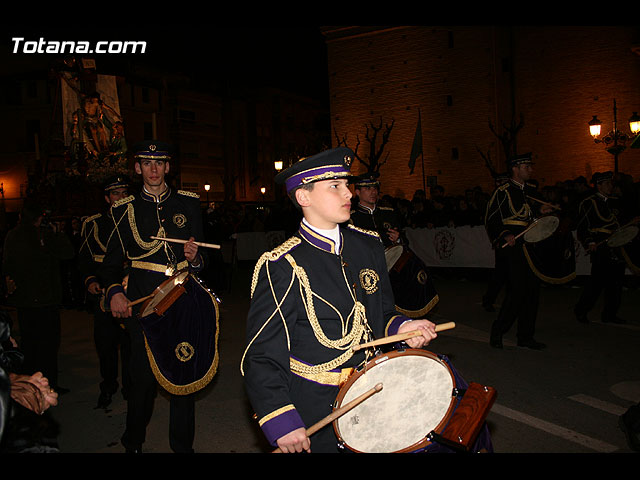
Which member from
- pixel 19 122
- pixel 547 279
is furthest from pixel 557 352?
pixel 19 122

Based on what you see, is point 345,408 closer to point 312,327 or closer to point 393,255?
point 312,327

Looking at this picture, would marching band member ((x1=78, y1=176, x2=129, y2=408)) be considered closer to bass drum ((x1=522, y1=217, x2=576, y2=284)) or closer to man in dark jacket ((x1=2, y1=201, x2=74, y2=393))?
man in dark jacket ((x1=2, y1=201, x2=74, y2=393))

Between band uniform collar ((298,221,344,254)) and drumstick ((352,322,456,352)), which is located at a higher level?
band uniform collar ((298,221,344,254))

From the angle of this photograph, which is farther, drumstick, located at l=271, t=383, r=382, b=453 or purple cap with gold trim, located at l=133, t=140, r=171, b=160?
purple cap with gold trim, located at l=133, t=140, r=171, b=160

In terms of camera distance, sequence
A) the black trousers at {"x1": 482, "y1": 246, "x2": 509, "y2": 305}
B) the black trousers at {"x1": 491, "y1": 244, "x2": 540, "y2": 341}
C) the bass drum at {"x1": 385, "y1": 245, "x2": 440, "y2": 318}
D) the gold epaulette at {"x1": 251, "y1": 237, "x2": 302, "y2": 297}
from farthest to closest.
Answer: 1. the black trousers at {"x1": 482, "y1": 246, "x2": 509, "y2": 305}
2. the bass drum at {"x1": 385, "y1": 245, "x2": 440, "y2": 318}
3. the black trousers at {"x1": 491, "y1": 244, "x2": 540, "y2": 341}
4. the gold epaulette at {"x1": 251, "y1": 237, "x2": 302, "y2": 297}

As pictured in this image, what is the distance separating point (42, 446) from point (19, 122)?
5189 cm

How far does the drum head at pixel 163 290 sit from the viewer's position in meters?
4.10

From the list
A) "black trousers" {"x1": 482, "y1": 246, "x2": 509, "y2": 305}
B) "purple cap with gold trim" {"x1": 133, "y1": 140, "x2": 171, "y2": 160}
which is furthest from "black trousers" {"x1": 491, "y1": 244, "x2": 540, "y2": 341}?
"purple cap with gold trim" {"x1": 133, "y1": 140, "x2": 171, "y2": 160}

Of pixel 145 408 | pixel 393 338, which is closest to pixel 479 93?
pixel 145 408

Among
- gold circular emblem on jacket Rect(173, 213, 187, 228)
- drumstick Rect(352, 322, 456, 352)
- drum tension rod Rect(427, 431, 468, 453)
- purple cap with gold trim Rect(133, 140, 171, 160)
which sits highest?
purple cap with gold trim Rect(133, 140, 171, 160)

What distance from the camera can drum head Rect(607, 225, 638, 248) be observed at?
8336 mm

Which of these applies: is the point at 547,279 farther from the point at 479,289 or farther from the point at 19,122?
the point at 19,122

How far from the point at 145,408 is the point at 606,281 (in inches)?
285

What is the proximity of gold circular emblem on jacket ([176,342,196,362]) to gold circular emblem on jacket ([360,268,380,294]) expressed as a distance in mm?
1986
